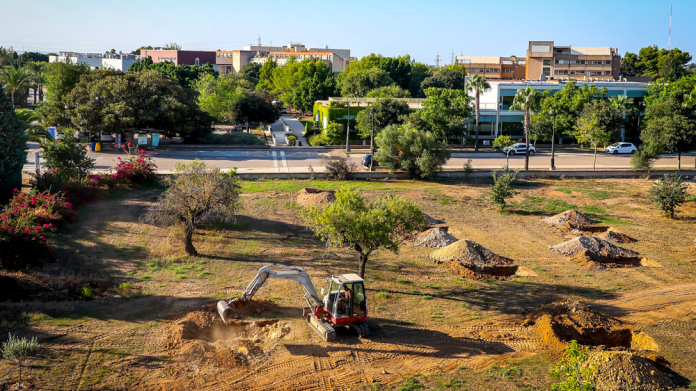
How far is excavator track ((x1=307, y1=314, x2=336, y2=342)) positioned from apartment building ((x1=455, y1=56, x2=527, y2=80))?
110837 mm

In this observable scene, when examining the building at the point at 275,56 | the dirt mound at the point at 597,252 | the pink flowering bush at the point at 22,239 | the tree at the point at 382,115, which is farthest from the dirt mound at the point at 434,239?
the building at the point at 275,56

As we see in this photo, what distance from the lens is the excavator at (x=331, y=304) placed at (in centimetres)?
1571

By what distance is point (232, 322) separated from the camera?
16422mm

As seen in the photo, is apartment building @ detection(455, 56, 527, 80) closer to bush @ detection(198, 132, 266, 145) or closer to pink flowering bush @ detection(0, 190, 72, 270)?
bush @ detection(198, 132, 266, 145)

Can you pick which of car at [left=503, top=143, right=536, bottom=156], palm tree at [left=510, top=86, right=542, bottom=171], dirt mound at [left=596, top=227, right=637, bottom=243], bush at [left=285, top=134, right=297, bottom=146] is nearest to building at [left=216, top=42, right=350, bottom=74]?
bush at [left=285, top=134, right=297, bottom=146]

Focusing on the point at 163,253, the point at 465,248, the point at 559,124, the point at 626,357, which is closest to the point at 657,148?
the point at 559,124

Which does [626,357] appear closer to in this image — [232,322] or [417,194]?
[232,322]

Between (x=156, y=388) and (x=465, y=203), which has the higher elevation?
(x=465, y=203)

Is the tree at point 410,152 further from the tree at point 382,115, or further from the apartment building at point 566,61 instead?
the apartment building at point 566,61

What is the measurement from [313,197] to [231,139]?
23.7m

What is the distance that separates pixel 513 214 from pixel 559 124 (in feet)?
87.1

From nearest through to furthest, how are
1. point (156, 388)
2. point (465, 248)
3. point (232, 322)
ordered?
point (156, 388) < point (232, 322) < point (465, 248)

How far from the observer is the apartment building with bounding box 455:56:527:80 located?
120056 millimetres

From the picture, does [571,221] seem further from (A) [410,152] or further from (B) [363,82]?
(B) [363,82]
